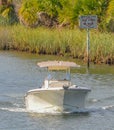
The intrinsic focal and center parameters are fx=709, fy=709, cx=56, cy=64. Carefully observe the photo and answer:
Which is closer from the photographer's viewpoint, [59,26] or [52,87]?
[52,87]

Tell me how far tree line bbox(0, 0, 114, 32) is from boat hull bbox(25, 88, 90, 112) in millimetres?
27673

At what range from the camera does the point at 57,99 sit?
78.8 feet

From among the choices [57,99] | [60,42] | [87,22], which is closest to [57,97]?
[57,99]

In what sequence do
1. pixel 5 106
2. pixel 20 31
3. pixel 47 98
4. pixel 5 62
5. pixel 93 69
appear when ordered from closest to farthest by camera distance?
pixel 47 98 < pixel 5 106 < pixel 93 69 < pixel 5 62 < pixel 20 31

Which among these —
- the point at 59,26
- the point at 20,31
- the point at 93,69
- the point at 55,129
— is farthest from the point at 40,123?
the point at 59,26

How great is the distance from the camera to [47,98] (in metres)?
24.1

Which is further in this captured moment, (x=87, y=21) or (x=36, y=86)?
(x=87, y=21)

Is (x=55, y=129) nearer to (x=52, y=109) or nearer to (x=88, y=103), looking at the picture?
(x=52, y=109)

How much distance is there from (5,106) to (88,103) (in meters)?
3.17

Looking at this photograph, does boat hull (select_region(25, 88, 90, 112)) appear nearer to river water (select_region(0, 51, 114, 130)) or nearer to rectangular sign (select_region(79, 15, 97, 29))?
river water (select_region(0, 51, 114, 130))

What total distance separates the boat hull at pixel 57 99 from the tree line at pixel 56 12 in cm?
2767

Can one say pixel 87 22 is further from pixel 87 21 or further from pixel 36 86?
pixel 36 86

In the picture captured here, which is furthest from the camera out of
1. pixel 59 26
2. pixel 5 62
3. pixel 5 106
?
pixel 59 26

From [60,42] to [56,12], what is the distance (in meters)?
15.5
